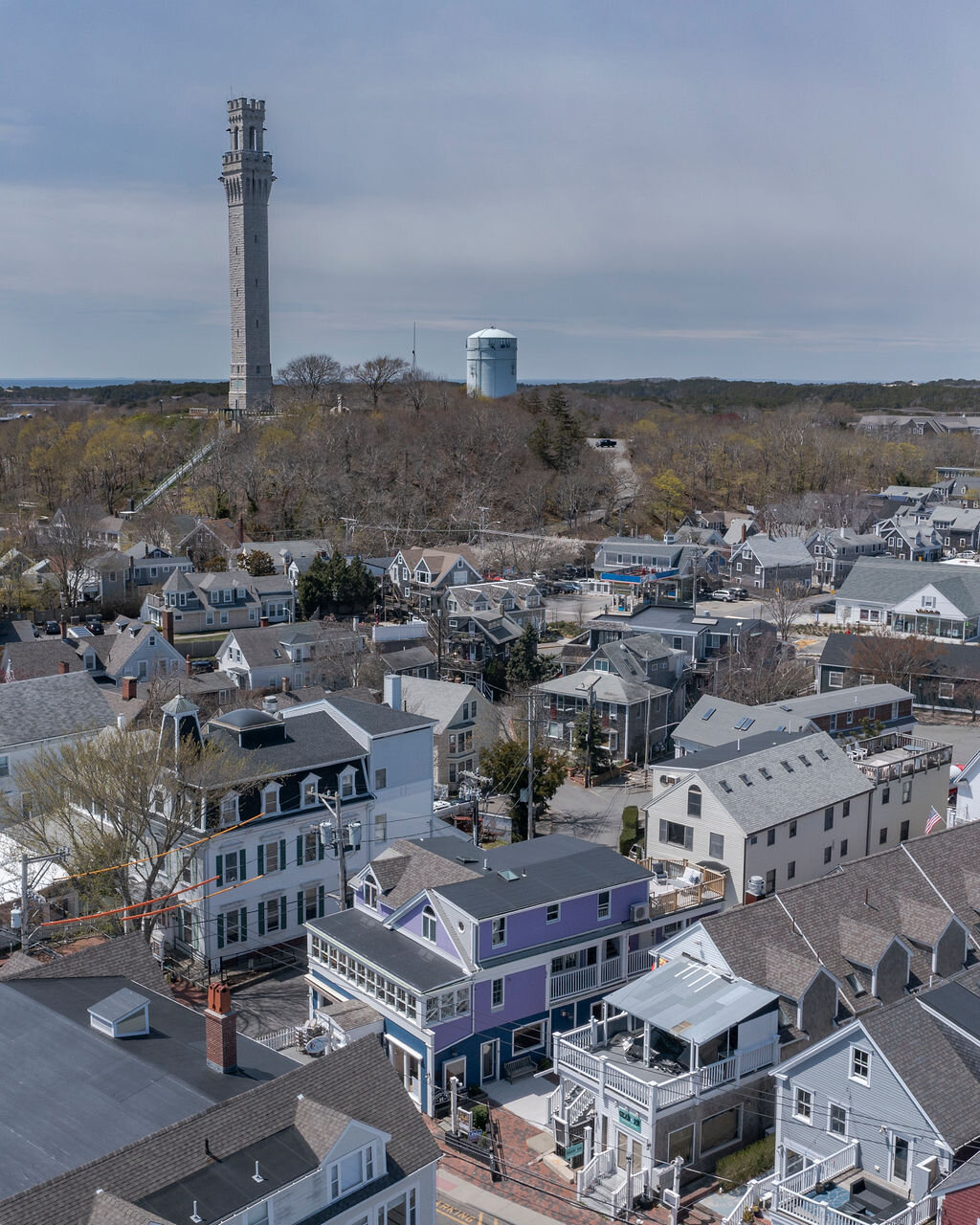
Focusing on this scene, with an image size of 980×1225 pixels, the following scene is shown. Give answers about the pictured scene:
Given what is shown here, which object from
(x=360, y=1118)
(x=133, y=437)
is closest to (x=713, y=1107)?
(x=360, y=1118)

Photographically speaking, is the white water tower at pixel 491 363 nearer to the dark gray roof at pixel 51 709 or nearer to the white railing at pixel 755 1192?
the dark gray roof at pixel 51 709

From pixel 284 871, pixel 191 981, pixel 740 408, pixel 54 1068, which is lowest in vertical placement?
pixel 191 981

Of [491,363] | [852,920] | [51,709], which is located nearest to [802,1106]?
[852,920]

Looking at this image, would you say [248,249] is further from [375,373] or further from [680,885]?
[680,885]

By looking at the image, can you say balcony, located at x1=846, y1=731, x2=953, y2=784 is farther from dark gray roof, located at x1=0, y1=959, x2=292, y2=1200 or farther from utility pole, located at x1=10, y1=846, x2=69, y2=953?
utility pole, located at x1=10, y1=846, x2=69, y2=953

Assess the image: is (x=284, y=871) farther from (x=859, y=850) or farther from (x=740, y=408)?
(x=740, y=408)
